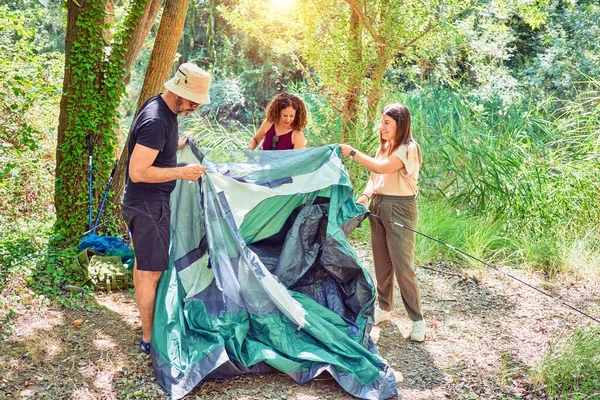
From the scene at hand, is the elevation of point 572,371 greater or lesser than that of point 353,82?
lesser

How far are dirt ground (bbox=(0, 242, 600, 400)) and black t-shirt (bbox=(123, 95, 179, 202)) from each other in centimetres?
92

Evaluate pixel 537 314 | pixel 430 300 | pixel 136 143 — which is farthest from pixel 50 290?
pixel 537 314

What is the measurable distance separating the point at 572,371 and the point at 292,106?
7.38 ft

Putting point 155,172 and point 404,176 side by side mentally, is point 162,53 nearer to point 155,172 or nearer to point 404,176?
point 155,172

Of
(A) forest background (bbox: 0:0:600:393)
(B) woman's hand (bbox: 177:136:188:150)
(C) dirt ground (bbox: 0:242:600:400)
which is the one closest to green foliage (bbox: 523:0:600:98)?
(A) forest background (bbox: 0:0:600:393)

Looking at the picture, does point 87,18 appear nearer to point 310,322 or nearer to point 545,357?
point 310,322

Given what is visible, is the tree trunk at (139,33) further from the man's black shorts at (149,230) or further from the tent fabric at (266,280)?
the man's black shorts at (149,230)

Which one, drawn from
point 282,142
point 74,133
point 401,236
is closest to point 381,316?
point 401,236

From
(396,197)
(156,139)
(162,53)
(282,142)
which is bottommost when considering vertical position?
(396,197)

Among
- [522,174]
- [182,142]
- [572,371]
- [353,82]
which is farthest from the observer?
[353,82]

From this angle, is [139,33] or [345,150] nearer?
[345,150]

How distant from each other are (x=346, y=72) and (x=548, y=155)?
2.49 meters

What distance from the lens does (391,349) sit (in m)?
3.66

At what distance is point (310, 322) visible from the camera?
10.6 feet
